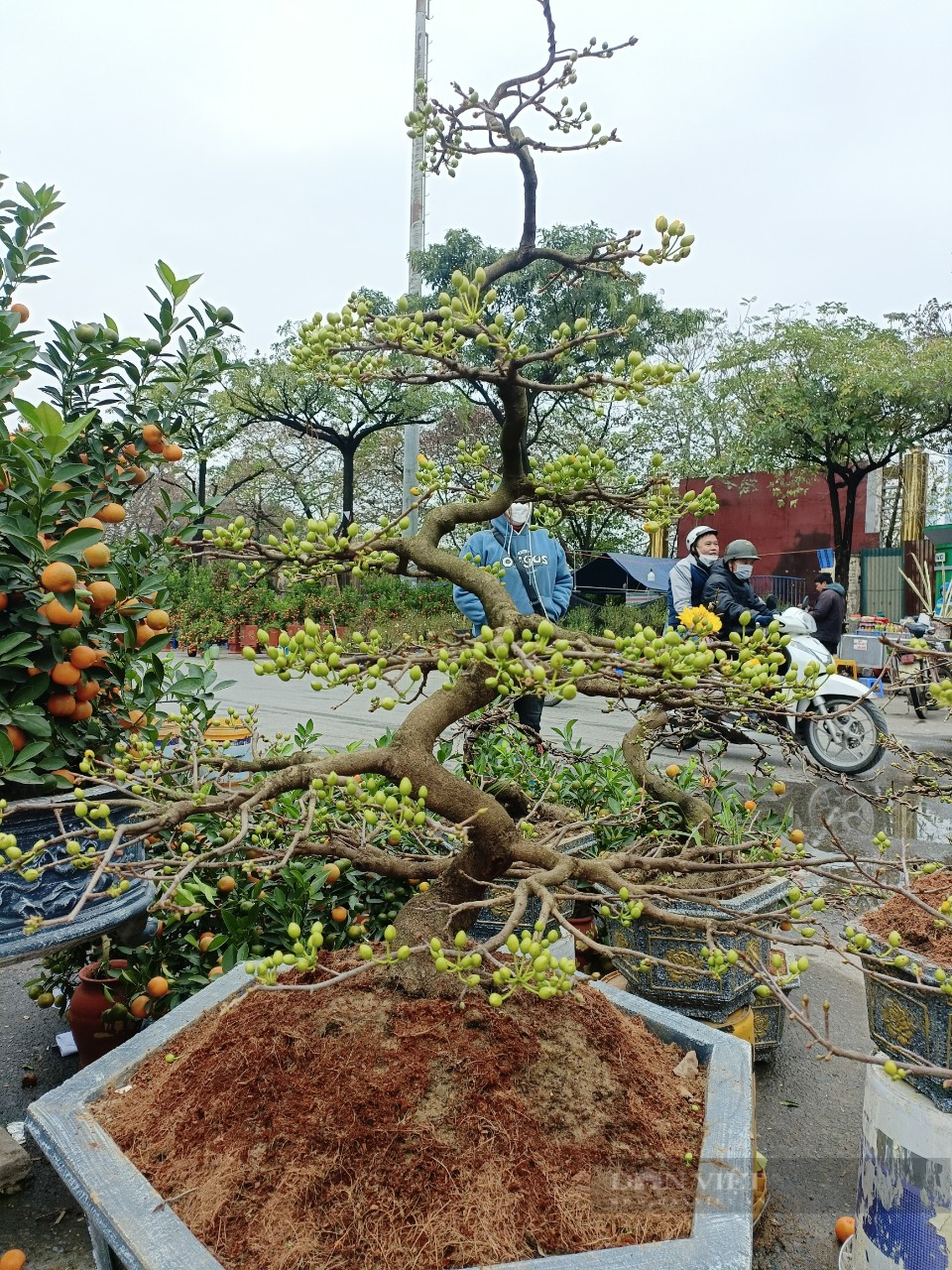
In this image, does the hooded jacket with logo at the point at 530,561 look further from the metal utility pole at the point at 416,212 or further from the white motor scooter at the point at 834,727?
the metal utility pole at the point at 416,212

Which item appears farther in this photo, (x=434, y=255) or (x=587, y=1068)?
(x=434, y=255)

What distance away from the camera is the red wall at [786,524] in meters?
26.3

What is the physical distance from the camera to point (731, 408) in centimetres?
2292

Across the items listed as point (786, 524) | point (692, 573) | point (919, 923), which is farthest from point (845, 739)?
point (786, 524)

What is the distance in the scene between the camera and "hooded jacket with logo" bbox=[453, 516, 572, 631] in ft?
12.2

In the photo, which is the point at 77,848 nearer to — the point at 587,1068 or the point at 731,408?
the point at 587,1068

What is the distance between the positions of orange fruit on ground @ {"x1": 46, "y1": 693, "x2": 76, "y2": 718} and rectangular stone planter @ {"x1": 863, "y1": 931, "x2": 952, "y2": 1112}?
188 cm

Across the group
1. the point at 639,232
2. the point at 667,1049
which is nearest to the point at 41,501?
the point at 639,232

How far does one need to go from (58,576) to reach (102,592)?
0.59 ft

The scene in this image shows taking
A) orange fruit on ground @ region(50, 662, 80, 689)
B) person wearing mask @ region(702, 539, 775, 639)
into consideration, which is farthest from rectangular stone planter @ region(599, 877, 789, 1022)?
person wearing mask @ region(702, 539, 775, 639)

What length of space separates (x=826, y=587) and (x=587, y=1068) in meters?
9.48

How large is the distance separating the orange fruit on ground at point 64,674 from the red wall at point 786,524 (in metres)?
25.0

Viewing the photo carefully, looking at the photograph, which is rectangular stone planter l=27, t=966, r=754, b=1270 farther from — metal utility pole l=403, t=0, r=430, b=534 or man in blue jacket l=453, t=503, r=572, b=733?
metal utility pole l=403, t=0, r=430, b=534

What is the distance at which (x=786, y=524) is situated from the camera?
27125mm
